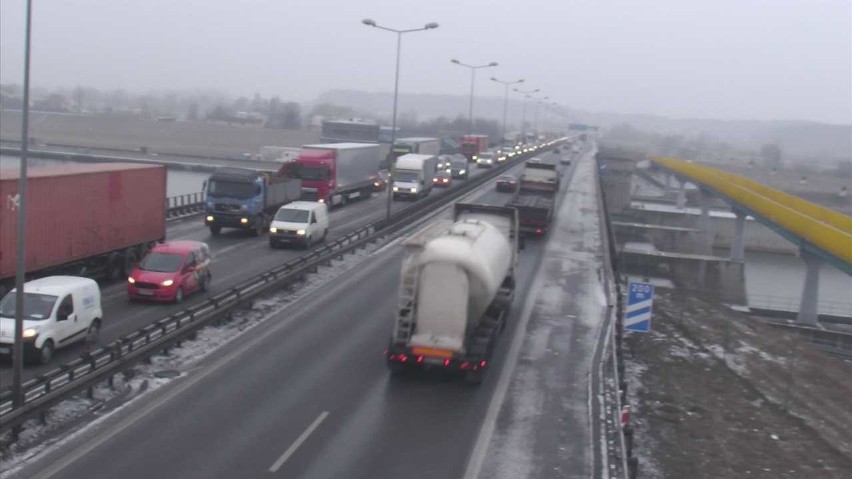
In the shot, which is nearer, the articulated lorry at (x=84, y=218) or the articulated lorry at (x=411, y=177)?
the articulated lorry at (x=84, y=218)

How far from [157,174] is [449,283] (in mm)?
15642

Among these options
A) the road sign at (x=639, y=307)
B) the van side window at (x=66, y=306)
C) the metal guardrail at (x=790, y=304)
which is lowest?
the metal guardrail at (x=790, y=304)

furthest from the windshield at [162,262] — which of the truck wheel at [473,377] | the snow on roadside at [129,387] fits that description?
the truck wheel at [473,377]

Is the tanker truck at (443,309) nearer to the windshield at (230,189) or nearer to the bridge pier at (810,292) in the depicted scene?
the windshield at (230,189)

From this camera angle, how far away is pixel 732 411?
20.1 meters

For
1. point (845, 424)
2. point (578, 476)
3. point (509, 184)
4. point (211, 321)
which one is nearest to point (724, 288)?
point (509, 184)

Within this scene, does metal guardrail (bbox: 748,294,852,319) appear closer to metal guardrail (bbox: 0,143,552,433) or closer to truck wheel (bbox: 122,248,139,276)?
metal guardrail (bbox: 0,143,552,433)

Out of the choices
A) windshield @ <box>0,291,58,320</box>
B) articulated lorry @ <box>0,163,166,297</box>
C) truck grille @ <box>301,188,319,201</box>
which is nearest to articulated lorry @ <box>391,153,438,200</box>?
truck grille @ <box>301,188,319,201</box>

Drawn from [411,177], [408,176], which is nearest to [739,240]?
[411,177]

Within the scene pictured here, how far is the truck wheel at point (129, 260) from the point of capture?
27156mm

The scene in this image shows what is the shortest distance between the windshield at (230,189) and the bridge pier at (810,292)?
25807mm

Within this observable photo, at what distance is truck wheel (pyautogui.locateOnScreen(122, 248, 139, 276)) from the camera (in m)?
27.2

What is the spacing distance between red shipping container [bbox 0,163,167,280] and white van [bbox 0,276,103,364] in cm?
307

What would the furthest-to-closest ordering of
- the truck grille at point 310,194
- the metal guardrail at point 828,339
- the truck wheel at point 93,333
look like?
the truck grille at point 310,194, the metal guardrail at point 828,339, the truck wheel at point 93,333
